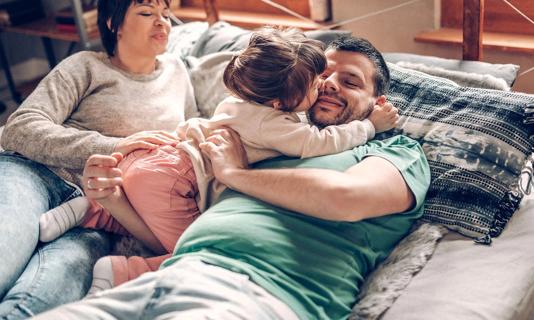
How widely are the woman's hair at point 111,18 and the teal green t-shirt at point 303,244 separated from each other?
2.59 ft

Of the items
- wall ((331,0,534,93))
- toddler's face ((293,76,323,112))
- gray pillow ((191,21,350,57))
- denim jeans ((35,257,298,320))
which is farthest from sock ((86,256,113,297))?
wall ((331,0,534,93))

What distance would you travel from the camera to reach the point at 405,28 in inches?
99.0

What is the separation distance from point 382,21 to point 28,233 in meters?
1.61

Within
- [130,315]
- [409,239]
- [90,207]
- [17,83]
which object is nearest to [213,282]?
[130,315]

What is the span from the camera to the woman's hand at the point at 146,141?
171cm

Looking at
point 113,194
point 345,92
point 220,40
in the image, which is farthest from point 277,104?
point 220,40

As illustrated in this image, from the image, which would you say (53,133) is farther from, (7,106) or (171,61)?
(7,106)

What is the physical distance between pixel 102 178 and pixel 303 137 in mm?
522

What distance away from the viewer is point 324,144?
1.56 metres

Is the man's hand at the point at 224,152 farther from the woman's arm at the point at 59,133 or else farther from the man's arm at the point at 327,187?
the woman's arm at the point at 59,133

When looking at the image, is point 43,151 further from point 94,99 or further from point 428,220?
point 428,220

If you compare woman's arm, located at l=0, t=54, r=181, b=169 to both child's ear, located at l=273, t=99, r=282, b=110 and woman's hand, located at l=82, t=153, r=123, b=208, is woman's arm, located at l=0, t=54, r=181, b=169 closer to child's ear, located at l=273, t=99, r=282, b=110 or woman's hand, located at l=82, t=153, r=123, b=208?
woman's hand, located at l=82, t=153, r=123, b=208

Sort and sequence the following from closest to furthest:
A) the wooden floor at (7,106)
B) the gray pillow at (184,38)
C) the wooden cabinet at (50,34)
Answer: the gray pillow at (184,38) < the wooden cabinet at (50,34) < the wooden floor at (7,106)

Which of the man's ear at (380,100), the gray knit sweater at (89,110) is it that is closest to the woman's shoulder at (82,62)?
the gray knit sweater at (89,110)
